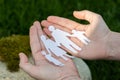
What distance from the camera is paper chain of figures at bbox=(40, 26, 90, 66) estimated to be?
352 cm

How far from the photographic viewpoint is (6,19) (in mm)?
4602

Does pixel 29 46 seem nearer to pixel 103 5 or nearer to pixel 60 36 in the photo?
pixel 60 36

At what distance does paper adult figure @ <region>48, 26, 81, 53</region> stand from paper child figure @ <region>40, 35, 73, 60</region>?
1.8 inches

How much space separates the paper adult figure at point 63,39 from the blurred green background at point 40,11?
0.94 meters

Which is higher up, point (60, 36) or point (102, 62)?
point (60, 36)

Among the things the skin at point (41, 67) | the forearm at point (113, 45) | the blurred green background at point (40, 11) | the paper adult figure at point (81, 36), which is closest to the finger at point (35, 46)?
the skin at point (41, 67)

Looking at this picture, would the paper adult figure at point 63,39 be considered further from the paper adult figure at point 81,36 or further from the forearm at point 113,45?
the forearm at point 113,45

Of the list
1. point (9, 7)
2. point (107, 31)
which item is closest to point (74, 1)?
point (9, 7)

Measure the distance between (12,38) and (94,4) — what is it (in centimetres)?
149

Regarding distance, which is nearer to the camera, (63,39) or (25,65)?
(25,65)

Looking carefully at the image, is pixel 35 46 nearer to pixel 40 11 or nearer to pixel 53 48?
pixel 53 48

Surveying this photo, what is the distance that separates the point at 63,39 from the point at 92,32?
9.9 inches

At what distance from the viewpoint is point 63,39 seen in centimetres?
361

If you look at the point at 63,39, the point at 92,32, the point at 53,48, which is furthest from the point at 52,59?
the point at 92,32
